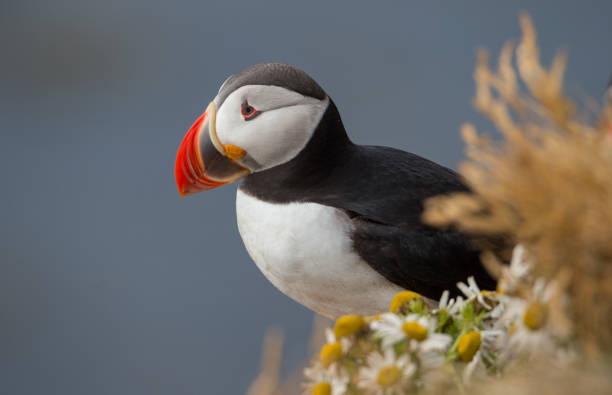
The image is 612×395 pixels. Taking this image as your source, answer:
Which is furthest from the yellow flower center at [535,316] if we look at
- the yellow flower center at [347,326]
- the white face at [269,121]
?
the white face at [269,121]

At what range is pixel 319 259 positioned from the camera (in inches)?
30.2

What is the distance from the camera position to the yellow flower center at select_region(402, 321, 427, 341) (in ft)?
1.39

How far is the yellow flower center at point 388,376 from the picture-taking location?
1.33ft

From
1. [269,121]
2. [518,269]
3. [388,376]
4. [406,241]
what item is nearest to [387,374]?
[388,376]

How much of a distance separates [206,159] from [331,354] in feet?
1.48

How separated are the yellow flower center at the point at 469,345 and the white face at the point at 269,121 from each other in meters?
0.43

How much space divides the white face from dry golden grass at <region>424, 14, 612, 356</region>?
18.9 inches

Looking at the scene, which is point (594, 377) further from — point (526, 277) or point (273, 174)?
point (273, 174)

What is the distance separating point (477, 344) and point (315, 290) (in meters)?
0.37

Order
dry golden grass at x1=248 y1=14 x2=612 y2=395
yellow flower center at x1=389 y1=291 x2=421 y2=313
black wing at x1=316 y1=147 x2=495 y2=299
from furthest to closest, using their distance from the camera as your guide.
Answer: black wing at x1=316 y1=147 x2=495 y2=299, yellow flower center at x1=389 y1=291 x2=421 y2=313, dry golden grass at x1=248 y1=14 x2=612 y2=395

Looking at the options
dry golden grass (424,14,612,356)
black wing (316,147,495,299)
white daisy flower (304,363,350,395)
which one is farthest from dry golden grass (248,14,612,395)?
black wing (316,147,495,299)

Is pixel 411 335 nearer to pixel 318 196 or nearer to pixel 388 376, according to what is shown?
pixel 388 376

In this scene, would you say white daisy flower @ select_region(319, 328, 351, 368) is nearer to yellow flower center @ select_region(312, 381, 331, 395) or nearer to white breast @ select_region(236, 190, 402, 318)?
yellow flower center @ select_region(312, 381, 331, 395)

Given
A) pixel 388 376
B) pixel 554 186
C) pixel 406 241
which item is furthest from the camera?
pixel 406 241
